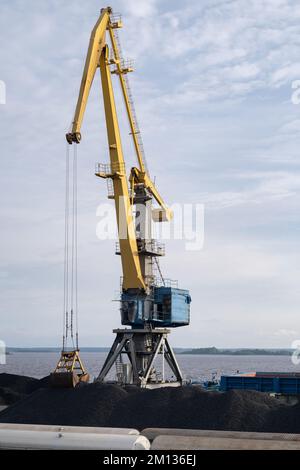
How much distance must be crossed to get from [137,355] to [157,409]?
1452 cm

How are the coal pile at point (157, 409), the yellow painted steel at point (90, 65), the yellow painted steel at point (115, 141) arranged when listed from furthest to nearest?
1. the yellow painted steel at point (115, 141)
2. the yellow painted steel at point (90, 65)
3. the coal pile at point (157, 409)

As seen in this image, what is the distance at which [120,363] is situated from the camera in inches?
1764

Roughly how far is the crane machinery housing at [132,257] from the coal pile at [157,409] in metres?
9.64

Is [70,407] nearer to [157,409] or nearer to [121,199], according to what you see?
[157,409]

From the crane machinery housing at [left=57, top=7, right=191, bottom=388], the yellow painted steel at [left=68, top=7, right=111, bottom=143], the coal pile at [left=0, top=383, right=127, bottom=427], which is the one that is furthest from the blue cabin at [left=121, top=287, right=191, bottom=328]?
the yellow painted steel at [left=68, top=7, right=111, bottom=143]

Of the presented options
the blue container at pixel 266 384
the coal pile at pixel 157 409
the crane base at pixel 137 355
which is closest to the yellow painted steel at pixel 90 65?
the crane base at pixel 137 355

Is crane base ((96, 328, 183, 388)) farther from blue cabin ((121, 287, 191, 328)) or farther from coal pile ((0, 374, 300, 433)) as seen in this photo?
coal pile ((0, 374, 300, 433))

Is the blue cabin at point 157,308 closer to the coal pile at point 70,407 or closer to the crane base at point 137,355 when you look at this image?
the crane base at point 137,355

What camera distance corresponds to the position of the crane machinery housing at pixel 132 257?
44531 millimetres

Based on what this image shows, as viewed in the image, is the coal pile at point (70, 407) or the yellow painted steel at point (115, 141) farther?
the yellow painted steel at point (115, 141)

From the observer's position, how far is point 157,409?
30.6 meters

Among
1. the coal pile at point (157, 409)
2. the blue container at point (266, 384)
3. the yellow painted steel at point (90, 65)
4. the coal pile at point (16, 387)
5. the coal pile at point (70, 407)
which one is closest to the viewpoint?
the coal pile at point (157, 409)
